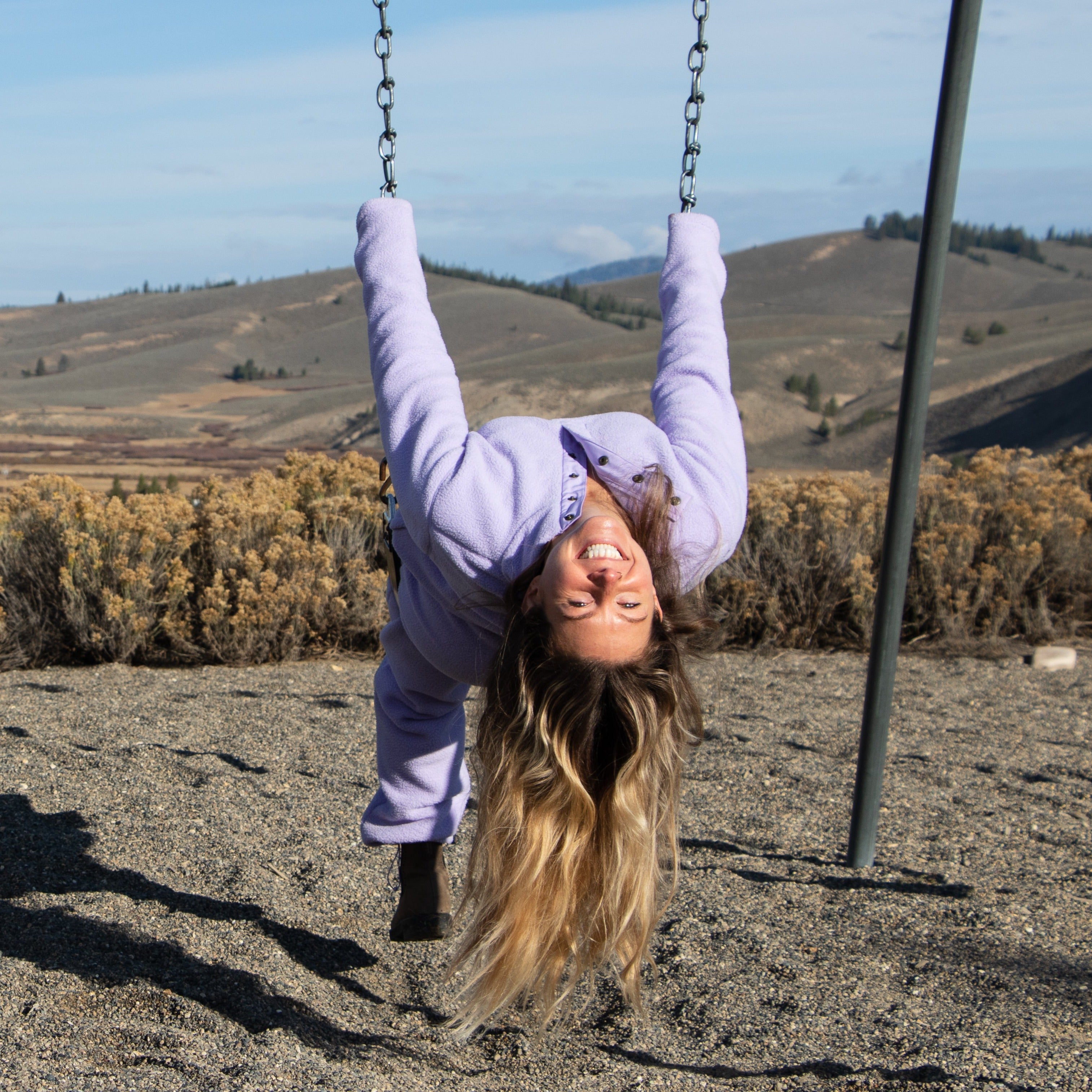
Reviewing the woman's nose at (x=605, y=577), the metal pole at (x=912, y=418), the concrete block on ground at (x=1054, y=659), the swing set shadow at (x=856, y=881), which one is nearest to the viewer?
the woman's nose at (x=605, y=577)

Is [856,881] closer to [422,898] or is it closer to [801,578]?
[422,898]

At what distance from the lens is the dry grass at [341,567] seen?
580 cm

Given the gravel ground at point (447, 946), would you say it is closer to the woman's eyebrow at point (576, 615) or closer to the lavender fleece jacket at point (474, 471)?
the lavender fleece jacket at point (474, 471)

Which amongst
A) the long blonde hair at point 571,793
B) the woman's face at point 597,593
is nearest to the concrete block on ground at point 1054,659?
the long blonde hair at point 571,793

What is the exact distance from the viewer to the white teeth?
1790mm

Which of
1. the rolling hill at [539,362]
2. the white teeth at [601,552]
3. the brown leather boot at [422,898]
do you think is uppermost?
the rolling hill at [539,362]

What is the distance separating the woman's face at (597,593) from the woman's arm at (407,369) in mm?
236

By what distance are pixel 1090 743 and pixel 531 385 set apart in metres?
37.3

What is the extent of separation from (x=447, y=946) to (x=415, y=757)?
2.53 ft

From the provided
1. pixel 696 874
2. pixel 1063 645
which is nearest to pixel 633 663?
pixel 696 874

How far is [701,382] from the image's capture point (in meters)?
2.24

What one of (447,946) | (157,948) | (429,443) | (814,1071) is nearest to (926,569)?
(447,946)

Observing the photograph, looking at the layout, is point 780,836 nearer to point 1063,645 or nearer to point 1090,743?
point 1090,743

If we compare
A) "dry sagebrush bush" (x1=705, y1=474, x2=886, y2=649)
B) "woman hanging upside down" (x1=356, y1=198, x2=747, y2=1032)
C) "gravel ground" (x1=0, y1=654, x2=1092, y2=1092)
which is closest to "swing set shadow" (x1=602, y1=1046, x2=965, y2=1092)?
"gravel ground" (x1=0, y1=654, x2=1092, y2=1092)
